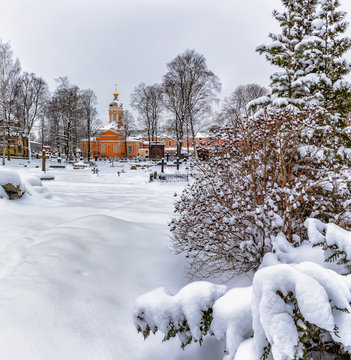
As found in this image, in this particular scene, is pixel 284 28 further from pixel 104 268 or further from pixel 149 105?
pixel 149 105

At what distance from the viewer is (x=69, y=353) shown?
1.93 metres

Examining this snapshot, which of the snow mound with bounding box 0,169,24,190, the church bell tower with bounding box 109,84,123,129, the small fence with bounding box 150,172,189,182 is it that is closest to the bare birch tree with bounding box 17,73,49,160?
the small fence with bounding box 150,172,189,182

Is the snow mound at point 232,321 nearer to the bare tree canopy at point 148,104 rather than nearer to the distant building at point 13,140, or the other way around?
the distant building at point 13,140

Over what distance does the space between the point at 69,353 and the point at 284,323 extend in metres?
1.65

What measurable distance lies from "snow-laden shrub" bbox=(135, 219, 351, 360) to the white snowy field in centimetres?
76

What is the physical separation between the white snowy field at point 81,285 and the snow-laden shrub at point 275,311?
764 millimetres

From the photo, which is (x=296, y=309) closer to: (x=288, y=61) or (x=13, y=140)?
(x=288, y=61)

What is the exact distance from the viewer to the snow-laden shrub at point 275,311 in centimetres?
116

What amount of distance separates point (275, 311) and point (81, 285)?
2185mm

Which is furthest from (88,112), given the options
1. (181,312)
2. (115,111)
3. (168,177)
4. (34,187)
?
(181,312)

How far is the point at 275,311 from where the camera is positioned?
1.21m

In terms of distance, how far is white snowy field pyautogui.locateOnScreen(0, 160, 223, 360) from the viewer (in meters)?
2.02

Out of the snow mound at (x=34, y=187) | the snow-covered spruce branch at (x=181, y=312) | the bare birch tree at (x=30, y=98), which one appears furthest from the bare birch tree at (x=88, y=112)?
the snow-covered spruce branch at (x=181, y=312)

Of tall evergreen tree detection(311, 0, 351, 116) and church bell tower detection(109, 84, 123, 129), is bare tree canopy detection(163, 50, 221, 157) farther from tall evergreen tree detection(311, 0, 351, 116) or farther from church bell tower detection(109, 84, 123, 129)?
church bell tower detection(109, 84, 123, 129)
